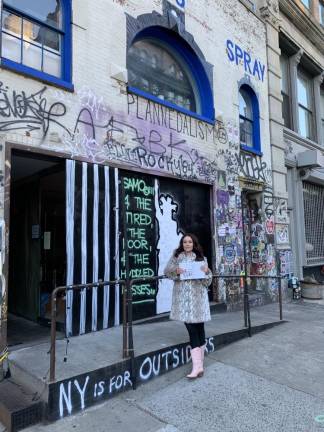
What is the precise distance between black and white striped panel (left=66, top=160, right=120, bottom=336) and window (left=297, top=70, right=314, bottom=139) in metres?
9.38

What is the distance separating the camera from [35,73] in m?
5.24

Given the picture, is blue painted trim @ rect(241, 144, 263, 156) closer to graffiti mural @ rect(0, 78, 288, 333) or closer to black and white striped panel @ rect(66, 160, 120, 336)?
graffiti mural @ rect(0, 78, 288, 333)

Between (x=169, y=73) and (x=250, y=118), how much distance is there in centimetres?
312

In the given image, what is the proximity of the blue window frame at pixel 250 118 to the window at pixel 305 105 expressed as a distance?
139 inches

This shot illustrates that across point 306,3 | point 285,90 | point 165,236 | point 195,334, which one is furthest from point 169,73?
point 306,3

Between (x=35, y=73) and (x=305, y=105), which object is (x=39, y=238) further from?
(x=305, y=105)

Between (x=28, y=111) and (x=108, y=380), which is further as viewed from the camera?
(x=28, y=111)

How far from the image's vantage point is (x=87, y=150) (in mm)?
5820

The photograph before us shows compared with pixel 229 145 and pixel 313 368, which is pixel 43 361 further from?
pixel 229 145

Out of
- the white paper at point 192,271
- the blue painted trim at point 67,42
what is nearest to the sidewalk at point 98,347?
the white paper at point 192,271

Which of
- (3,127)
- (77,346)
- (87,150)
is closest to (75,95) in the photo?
(87,150)

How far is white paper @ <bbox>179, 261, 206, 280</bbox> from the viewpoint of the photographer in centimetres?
462

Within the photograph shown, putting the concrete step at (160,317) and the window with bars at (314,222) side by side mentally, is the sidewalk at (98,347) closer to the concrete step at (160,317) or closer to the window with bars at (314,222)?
the concrete step at (160,317)

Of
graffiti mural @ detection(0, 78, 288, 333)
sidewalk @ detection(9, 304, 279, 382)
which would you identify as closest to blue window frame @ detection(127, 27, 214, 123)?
graffiti mural @ detection(0, 78, 288, 333)
